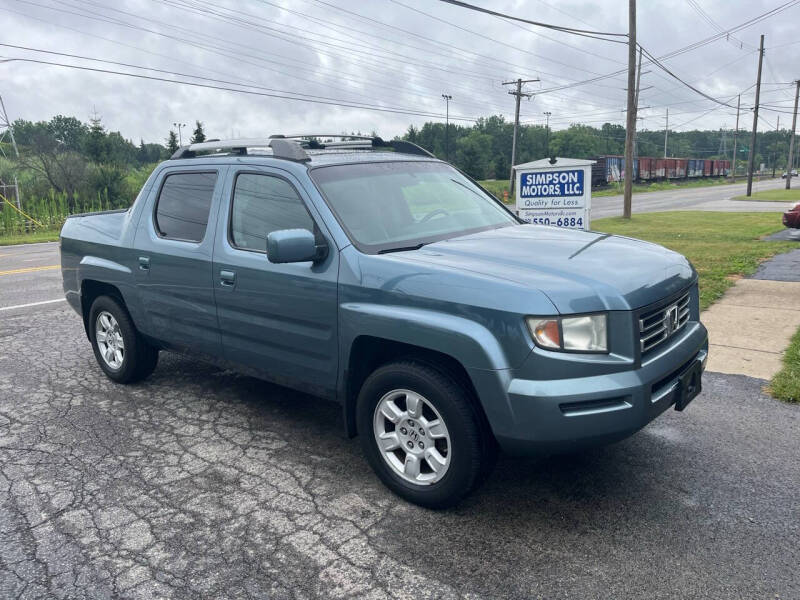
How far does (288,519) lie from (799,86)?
7135cm

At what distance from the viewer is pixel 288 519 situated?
11.1 ft

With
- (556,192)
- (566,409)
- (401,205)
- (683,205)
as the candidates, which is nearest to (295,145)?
(401,205)

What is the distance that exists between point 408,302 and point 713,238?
1429 centimetres

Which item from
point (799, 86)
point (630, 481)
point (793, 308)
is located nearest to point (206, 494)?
point (630, 481)

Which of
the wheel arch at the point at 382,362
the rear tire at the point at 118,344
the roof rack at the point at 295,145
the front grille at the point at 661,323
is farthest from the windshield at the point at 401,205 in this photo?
the rear tire at the point at 118,344

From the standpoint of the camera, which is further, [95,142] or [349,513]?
[95,142]

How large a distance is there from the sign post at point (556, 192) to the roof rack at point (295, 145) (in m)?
3.94

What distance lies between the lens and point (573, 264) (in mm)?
3303

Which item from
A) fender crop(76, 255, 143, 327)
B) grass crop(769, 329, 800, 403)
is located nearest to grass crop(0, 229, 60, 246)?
fender crop(76, 255, 143, 327)

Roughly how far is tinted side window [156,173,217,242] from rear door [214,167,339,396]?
248 mm

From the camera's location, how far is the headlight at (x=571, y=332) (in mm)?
2953

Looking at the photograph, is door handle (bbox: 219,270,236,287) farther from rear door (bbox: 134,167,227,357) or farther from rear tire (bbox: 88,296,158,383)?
rear tire (bbox: 88,296,158,383)

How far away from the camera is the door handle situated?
4188 mm

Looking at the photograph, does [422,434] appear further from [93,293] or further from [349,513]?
[93,293]
